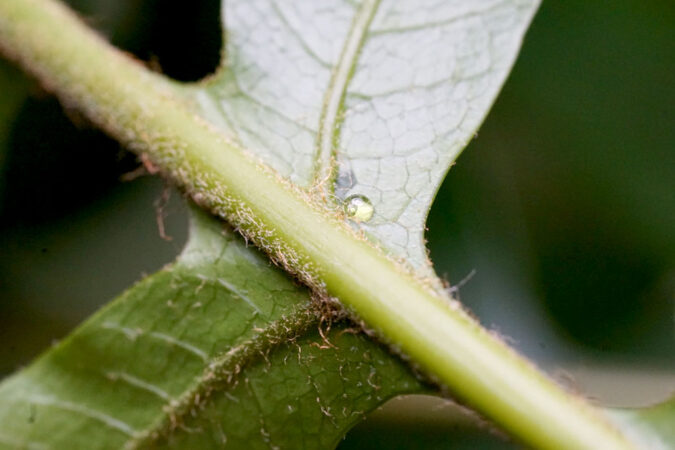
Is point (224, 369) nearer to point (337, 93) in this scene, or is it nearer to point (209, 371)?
point (209, 371)

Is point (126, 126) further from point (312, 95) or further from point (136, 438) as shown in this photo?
point (136, 438)

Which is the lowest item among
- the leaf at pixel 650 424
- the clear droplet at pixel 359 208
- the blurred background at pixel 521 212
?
the blurred background at pixel 521 212

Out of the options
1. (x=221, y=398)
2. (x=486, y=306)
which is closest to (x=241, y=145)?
(x=221, y=398)

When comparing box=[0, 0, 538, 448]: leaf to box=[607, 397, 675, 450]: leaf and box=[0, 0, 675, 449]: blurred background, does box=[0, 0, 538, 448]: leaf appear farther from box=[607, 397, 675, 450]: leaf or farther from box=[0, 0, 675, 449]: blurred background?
box=[0, 0, 675, 449]: blurred background

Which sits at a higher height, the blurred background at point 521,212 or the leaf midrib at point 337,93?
the leaf midrib at point 337,93

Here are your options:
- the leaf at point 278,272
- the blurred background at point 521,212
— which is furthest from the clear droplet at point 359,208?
the blurred background at point 521,212

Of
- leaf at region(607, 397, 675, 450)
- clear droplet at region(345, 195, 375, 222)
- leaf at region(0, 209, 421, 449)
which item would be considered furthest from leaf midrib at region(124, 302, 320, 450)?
leaf at region(607, 397, 675, 450)

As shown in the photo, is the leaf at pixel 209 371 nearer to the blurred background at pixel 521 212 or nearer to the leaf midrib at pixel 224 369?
the leaf midrib at pixel 224 369
